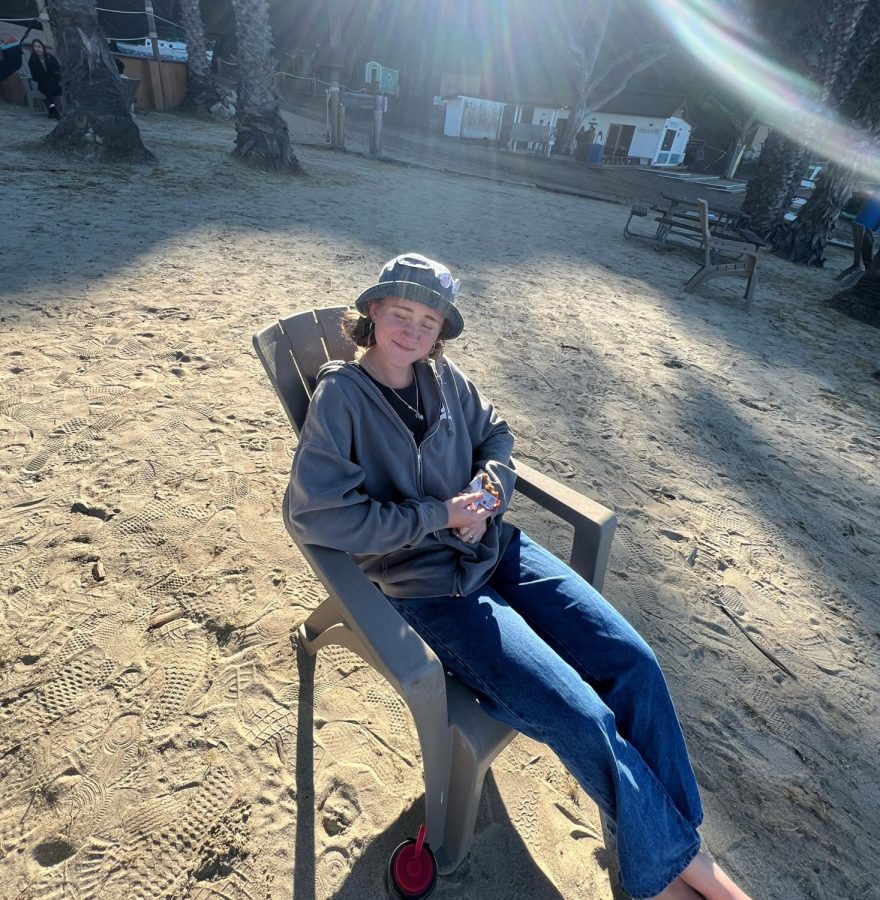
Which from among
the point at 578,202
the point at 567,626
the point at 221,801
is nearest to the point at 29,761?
the point at 221,801

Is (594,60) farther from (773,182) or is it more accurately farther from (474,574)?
(474,574)

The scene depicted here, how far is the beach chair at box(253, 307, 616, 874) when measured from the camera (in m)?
1.17

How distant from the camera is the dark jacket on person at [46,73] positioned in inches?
Answer: 447

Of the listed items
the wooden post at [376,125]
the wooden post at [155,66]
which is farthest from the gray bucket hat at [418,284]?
the wooden post at [155,66]

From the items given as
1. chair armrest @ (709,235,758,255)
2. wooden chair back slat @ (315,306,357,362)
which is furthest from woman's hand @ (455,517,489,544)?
chair armrest @ (709,235,758,255)

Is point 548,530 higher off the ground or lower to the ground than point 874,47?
lower

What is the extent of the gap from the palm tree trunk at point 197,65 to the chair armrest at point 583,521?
1889 cm

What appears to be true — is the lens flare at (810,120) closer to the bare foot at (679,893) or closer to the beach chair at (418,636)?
the beach chair at (418,636)

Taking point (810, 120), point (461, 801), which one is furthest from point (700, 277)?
point (461, 801)

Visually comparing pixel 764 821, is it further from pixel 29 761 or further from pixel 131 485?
pixel 131 485

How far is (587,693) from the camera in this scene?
4.32 feet

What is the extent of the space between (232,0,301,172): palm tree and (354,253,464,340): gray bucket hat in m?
10.2

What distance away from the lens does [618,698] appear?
1.40 m

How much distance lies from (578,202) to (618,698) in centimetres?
1330
